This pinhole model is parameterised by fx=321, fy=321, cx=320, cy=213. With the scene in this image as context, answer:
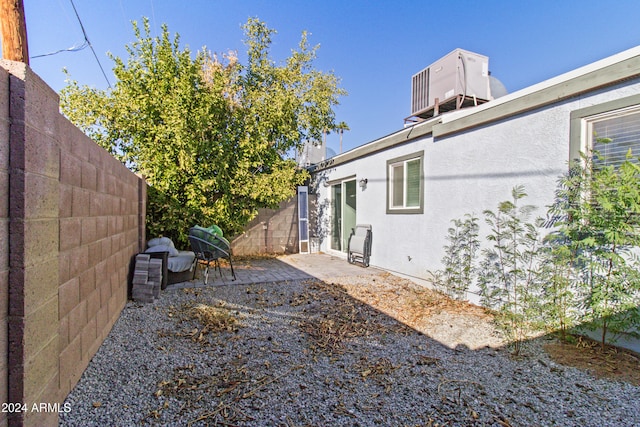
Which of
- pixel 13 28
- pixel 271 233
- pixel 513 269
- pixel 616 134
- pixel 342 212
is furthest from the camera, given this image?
pixel 271 233

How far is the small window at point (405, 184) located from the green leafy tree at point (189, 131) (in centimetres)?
251

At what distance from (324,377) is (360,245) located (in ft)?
15.9

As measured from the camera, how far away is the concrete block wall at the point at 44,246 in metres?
1.36

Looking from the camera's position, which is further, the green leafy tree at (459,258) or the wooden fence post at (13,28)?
the green leafy tree at (459,258)

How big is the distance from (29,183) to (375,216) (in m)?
6.15

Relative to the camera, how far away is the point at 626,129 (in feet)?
10.1

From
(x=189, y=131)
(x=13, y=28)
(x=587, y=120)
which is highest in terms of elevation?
(x=13, y=28)

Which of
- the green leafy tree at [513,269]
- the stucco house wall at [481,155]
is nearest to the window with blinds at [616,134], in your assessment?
the stucco house wall at [481,155]

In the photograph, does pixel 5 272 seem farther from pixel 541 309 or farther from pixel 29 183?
pixel 541 309

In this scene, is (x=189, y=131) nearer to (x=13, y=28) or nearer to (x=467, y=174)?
(x=13, y=28)

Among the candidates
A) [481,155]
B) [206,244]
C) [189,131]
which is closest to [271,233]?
[189,131]

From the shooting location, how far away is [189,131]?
6.43 m

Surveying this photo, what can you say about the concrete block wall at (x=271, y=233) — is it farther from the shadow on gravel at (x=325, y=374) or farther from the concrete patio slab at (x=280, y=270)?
the shadow on gravel at (x=325, y=374)

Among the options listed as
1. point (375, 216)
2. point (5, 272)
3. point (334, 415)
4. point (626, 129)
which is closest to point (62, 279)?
point (5, 272)
